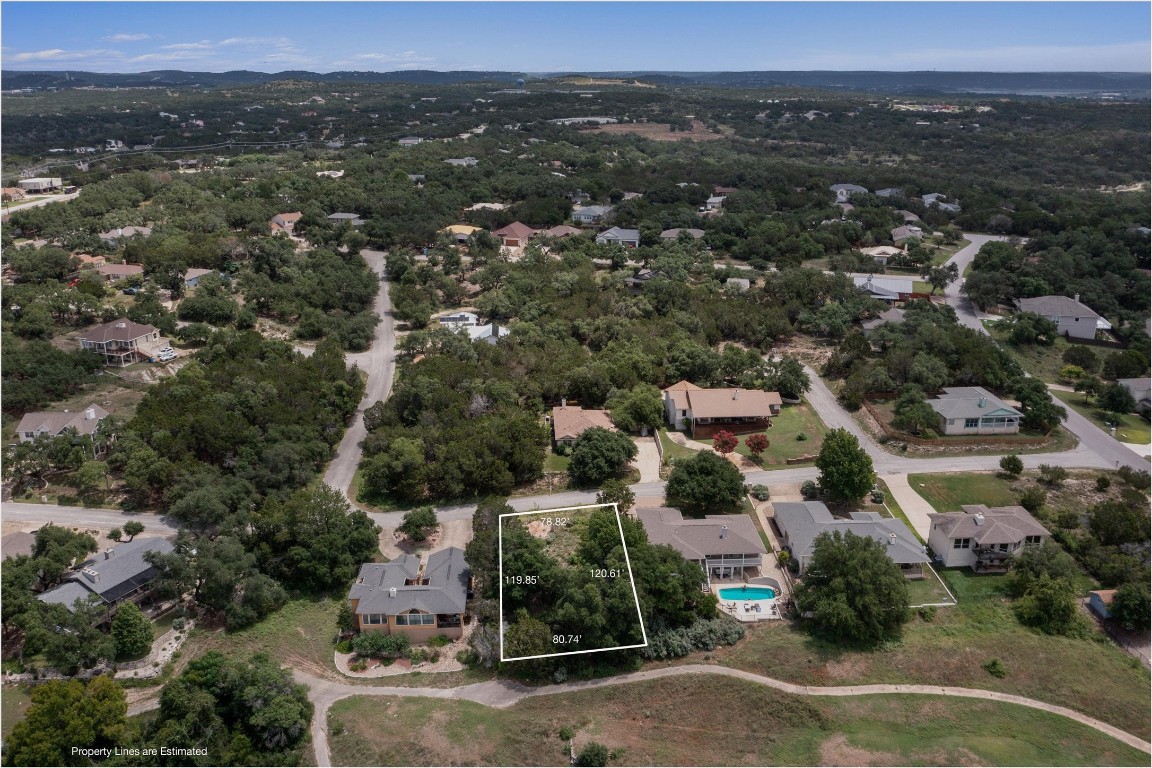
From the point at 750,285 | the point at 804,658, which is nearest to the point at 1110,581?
the point at 804,658

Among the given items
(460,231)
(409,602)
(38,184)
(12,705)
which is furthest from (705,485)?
(38,184)

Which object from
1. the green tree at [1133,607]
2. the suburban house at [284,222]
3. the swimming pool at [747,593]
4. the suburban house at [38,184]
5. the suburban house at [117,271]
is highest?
the suburban house at [38,184]

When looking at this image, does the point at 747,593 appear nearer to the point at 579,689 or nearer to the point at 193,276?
the point at 579,689

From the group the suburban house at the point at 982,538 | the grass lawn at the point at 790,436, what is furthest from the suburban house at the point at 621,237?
the suburban house at the point at 982,538

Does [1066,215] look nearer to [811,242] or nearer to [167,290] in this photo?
[811,242]

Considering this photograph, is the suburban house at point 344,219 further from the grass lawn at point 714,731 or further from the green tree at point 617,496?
the grass lawn at point 714,731

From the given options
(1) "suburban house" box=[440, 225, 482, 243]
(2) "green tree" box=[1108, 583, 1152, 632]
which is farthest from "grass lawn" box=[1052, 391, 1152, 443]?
(1) "suburban house" box=[440, 225, 482, 243]
